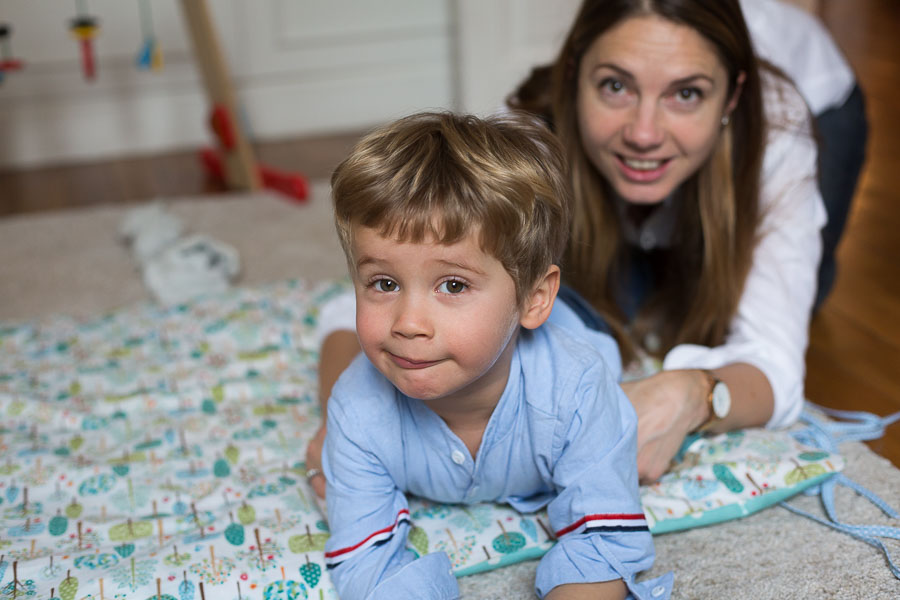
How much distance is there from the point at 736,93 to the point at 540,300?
0.53m

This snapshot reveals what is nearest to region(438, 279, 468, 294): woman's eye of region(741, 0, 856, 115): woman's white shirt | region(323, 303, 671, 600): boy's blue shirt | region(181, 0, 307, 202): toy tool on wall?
region(323, 303, 671, 600): boy's blue shirt

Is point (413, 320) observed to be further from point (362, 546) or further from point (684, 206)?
point (684, 206)

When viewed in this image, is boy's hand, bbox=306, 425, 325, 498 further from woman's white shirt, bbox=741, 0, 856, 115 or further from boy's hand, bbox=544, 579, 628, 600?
woman's white shirt, bbox=741, 0, 856, 115

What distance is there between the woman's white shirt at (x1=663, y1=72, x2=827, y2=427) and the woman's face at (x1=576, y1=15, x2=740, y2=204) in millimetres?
→ 135

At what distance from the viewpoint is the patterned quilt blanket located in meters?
0.96

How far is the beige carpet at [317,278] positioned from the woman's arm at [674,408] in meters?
0.09

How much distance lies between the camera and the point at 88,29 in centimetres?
219

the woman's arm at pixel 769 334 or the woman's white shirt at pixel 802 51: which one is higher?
the woman's white shirt at pixel 802 51

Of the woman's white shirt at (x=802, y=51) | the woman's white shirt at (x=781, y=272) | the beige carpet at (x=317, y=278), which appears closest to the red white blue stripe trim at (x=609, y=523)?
the beige carpet at (x=317, y=278)

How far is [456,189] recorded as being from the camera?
2.52 ft

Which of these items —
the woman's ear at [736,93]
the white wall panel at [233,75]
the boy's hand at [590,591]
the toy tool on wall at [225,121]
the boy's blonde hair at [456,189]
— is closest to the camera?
the boy's blonde hair at [456,189]

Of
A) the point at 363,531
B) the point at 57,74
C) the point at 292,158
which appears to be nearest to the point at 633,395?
the point at 363,531

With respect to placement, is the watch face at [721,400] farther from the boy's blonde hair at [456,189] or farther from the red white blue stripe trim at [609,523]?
the boy's blonde hair at [456,189]

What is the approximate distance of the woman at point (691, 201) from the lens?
1.15 meters
